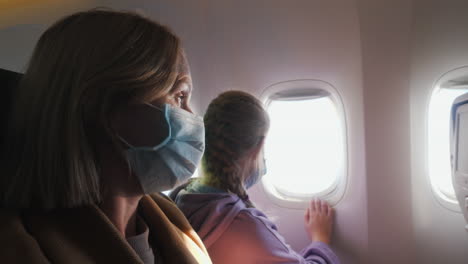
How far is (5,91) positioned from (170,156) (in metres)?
0.46

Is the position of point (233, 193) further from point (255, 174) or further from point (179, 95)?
point (179, 95)

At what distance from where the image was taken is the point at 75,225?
800 millimetres

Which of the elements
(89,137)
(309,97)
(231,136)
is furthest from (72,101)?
(309,97)

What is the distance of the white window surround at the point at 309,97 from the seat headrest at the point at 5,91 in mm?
1449

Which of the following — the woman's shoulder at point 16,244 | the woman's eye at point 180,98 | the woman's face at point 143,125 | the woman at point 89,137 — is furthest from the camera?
the woman's eye at point 180,98

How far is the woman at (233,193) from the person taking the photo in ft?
4.70

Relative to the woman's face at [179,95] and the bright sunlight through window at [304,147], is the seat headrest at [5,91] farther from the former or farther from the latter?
the bright sunlight through window at [304,147]

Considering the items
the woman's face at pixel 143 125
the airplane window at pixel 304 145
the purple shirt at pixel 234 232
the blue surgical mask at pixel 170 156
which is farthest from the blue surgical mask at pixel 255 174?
the woman's face at pixel 143 125

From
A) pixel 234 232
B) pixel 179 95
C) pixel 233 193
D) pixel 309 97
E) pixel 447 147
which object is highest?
pixel 179 95

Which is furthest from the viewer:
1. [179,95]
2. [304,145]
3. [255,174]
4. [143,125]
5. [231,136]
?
[304,145]

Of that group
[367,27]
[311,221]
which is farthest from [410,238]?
[367,27]

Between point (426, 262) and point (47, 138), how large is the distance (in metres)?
2.01

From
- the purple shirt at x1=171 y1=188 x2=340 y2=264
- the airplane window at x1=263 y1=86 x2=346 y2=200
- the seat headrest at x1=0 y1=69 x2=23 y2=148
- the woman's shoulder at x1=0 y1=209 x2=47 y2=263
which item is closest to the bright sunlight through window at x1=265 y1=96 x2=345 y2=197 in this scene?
the airplane window at x1=263 y1=86 x2=346 y2=200

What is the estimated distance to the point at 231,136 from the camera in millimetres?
1560
